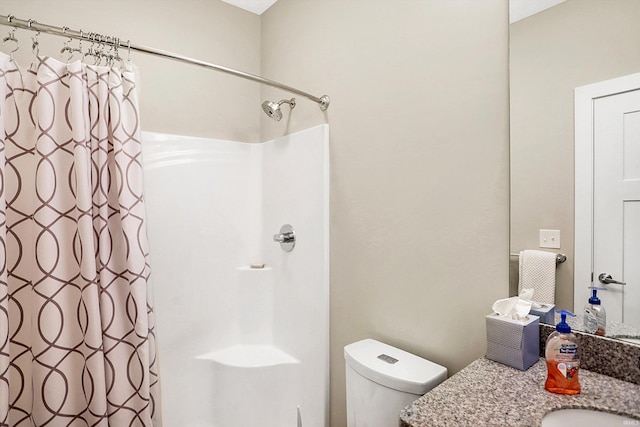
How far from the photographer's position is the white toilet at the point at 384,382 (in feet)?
3.49

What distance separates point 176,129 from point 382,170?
117 cm

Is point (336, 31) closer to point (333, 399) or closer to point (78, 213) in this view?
point (78, 213)

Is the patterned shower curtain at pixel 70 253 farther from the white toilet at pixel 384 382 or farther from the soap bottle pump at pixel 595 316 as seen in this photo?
the soap bottle pump at pixel 595 316

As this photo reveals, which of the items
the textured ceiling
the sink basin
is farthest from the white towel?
the textured ceiling

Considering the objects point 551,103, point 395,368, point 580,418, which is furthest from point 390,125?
point 580,418

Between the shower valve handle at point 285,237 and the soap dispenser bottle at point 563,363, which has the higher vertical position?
the shower valve handle at point 285,237

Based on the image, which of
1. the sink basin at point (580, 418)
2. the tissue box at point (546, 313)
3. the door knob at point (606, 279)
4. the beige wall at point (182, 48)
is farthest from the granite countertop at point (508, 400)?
the beige wall at point (182, 48)

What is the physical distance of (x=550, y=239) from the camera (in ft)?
3.29

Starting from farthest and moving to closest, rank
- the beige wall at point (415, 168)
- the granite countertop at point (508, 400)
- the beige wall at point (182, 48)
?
the beige wall at point (182, 48) → the beige wall at point (415, 168) → the granite countertop at point (508, 400)

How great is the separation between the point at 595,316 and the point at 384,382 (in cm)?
63

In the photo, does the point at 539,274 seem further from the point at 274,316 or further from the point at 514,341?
the point at 274,316

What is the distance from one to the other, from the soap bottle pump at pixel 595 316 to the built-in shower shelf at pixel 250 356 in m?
1.27

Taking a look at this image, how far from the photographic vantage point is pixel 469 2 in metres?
1.15

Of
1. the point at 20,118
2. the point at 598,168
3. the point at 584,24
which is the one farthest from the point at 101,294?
the point at 584,24
